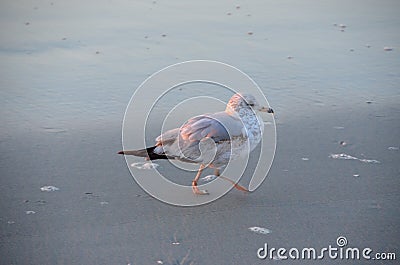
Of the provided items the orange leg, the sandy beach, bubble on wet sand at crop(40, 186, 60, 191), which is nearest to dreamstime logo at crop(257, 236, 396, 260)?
the sandy beach

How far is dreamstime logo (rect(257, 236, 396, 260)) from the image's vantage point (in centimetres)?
320

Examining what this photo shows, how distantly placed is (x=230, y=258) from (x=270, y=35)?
11.6 ft

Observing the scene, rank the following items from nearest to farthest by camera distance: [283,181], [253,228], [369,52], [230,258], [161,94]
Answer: [230,258] < [253,228] < [283,181] < [161,94] < [369,52]

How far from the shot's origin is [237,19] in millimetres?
6812

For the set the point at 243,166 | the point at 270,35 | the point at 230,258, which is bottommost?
the point at 230,258

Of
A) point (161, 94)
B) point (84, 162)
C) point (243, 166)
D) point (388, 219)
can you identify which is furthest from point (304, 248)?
point (161, 94)

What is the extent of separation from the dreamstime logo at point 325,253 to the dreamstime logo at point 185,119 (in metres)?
0.65

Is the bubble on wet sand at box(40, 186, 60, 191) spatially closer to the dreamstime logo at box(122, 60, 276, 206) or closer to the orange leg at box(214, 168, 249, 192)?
the dreamstime logo at box(122, 60, 276, 206)

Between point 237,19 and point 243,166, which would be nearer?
point 243,166

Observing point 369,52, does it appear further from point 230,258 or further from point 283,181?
point 230,258

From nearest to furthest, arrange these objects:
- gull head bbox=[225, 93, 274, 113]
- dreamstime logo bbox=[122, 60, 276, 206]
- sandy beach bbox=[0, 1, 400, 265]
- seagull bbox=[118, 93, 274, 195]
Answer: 1. sandy beach bbox=[0, 1, 400, 265]
2. seagull bbox=[118, 93, 274, 195]
3. dreamstime logo bbox=[122, 60, 276, 206]
4. gull head bbox=[225, 93, 274, 113]

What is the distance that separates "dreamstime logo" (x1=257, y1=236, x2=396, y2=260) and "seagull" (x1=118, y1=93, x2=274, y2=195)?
27.2 inches

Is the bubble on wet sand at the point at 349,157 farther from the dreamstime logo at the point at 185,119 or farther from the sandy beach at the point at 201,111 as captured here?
the dreamstime logo at the point at 185,119

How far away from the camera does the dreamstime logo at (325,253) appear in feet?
10.5
